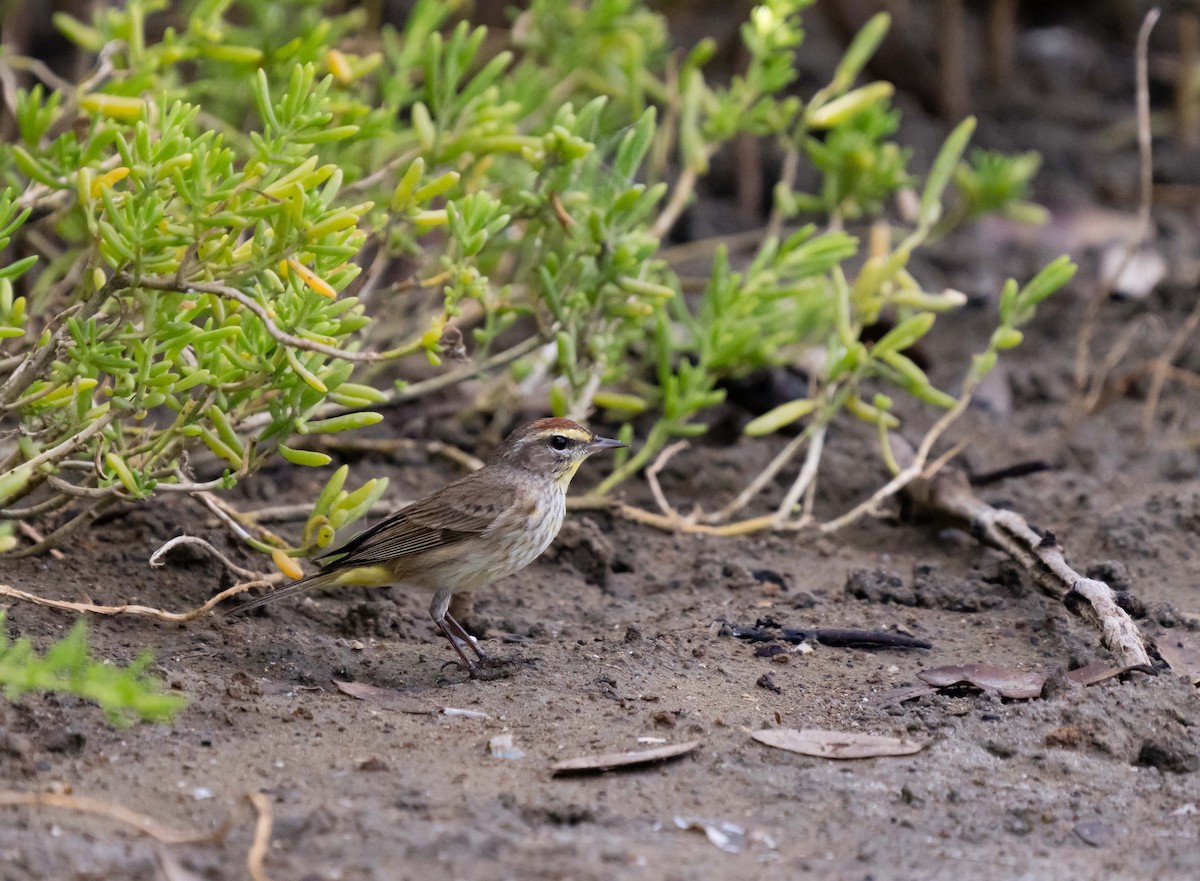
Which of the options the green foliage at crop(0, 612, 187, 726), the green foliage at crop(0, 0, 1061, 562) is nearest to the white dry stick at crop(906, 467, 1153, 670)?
the green foliage at crop(0, 0, 1061, 562)

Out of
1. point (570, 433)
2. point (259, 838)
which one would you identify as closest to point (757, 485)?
point (570, 433)

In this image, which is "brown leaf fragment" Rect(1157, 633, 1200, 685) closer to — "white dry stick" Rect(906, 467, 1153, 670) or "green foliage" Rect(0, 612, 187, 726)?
"white dry stick" Rect(906, 467, 1153, 670)

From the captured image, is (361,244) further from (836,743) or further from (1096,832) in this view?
(1096,832)

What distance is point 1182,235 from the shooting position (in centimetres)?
989

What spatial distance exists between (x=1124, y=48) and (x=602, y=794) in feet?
34.8

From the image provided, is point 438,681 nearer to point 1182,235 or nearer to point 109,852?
point 109,852

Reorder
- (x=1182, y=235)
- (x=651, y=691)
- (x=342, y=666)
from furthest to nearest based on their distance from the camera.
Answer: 1. (x=1182, y=235)
2. (x=342, y=666)
3. (x=651, y=691)

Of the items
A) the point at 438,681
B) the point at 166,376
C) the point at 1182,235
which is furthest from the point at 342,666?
the point at 1182,235

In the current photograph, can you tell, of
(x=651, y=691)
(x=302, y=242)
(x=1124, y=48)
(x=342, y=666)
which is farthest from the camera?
(x=1124, y=48)

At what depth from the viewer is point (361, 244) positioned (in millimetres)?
4832

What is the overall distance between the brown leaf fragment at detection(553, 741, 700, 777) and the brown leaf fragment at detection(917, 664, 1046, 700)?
1136 mm

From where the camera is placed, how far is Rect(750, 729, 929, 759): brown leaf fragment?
4.34m

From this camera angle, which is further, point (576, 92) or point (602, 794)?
point (576, 92)

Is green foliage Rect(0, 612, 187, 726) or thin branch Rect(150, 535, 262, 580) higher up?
green foliage Rect(0, 612, 187, 726)
